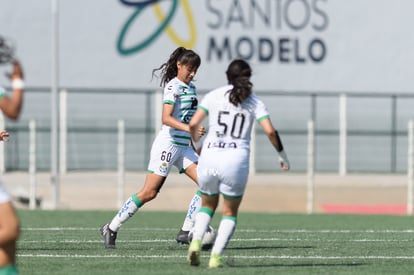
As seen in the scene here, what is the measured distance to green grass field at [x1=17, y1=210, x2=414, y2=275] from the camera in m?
12.9

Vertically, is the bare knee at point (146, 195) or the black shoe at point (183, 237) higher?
the bare knee at point (146, 195)

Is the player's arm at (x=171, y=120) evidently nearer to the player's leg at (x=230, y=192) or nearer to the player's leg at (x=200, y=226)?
the player's leg at (x=200, y=226)

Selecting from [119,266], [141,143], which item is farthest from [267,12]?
[119,266]

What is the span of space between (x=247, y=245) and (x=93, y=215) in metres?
9.66

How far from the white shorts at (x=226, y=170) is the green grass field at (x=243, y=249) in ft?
2.54

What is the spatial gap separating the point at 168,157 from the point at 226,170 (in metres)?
3.03

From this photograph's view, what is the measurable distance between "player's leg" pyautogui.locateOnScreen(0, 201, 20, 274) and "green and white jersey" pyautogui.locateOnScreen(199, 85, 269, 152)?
316 cm

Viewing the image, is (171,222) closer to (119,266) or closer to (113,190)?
(119,266)

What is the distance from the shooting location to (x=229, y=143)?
1257 cm

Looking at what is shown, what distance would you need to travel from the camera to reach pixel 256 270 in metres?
12.7

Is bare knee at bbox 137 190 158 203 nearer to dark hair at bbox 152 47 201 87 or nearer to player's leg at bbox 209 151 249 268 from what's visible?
dark hair at bbox 152 47 201 87

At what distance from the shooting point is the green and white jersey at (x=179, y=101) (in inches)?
597

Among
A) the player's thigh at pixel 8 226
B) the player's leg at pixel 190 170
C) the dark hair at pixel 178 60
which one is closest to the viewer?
the player's thigh at pixel 8 226

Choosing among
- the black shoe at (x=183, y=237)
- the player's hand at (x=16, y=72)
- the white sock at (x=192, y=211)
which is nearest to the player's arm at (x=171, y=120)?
the white sock at (x=192, y=211)
